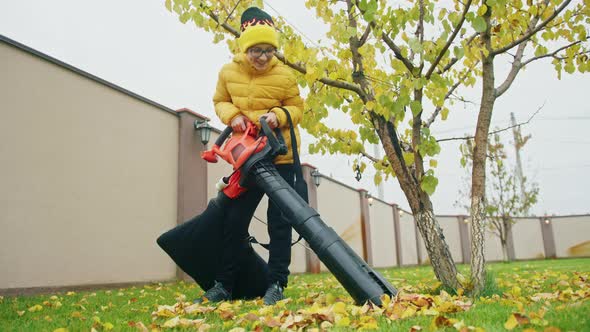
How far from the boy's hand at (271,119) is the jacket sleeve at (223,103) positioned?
24cm

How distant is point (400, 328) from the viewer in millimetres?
1555

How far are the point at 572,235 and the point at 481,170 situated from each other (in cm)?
2247

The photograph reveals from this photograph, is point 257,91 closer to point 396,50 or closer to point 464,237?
point 396,50

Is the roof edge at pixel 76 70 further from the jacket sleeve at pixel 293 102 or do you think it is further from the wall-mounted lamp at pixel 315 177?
the wall-mounted lamp at pixel 315 177

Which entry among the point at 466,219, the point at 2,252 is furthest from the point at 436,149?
the point at 466,219

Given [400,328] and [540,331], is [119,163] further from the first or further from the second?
[540,331]

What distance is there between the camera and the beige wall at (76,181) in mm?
4012

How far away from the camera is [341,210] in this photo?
1166cm

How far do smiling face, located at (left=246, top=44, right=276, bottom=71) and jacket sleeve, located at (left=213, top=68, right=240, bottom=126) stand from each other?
0.89 ft

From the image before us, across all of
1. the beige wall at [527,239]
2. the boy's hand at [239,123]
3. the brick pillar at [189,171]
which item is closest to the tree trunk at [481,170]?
the boy's hand at [239,123]

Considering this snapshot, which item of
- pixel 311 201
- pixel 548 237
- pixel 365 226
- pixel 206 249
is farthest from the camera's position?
pixel 548 237

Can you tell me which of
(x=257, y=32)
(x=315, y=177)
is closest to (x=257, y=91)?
(x=257, y=32)

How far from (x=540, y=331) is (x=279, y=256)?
1.62 m

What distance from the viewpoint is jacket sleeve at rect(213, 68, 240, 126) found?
2.65 m
